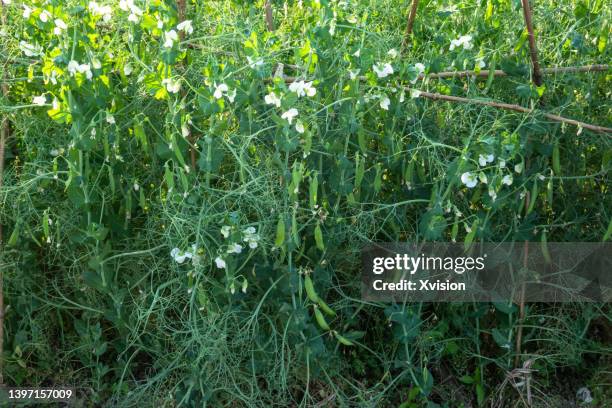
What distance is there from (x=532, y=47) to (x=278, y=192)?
0.76m

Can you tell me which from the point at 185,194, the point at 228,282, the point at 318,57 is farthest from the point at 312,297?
the point at 318,57

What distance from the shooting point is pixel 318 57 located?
2.14 m

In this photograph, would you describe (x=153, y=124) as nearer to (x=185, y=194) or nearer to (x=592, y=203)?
(x=185, y=194)

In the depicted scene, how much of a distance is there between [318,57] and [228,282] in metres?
0.60

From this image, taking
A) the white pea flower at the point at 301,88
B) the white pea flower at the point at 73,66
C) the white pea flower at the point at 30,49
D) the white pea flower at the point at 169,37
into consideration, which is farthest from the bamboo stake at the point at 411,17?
the white pea flower at the point at 30,49

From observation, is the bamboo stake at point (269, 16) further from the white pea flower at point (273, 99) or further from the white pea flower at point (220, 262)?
the white pea flower at point (220, 262)

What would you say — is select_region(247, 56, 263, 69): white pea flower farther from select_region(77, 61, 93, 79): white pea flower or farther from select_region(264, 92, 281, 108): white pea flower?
select_region(77, 61, 93, 79): white pea flower

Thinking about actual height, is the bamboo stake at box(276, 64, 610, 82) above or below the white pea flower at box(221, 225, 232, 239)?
above

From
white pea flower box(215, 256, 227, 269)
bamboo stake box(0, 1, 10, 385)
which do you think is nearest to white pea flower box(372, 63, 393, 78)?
white pea flower box(215, 256, 227, 269)

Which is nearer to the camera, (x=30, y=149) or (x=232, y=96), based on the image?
(x=232, y=96)

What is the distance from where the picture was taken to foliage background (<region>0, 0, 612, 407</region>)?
2.17 metres

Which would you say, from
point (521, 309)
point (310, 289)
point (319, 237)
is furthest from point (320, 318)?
point (521, 309)

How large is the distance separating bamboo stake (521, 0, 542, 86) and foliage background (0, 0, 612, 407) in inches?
1.2

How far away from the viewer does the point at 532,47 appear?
2.27 meters
